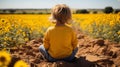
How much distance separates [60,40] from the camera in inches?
187

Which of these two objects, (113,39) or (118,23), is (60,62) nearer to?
(113,39)

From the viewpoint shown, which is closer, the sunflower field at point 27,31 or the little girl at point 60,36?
the little girl at point 60,36

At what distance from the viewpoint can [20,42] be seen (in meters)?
6.75

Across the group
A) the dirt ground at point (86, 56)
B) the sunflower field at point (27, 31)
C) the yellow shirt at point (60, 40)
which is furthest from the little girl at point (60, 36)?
the sunflower field at point (27, 31)

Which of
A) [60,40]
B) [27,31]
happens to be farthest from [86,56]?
[27,31]

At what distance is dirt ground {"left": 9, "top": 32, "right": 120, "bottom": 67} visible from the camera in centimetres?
469

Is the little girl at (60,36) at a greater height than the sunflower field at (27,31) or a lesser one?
greater

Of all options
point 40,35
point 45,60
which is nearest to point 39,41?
point 40,35

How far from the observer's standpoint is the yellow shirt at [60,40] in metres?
4.72

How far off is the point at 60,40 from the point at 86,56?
2.75ft

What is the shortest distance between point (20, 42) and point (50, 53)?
2030 mm

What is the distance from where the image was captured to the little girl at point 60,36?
4.71m

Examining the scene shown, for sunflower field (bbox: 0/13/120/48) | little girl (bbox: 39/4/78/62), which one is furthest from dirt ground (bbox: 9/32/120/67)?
sunflower field (bbox: 0/13/120/48)

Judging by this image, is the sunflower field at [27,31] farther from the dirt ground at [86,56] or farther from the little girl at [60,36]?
the little girl at [60,36]
